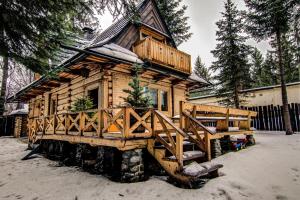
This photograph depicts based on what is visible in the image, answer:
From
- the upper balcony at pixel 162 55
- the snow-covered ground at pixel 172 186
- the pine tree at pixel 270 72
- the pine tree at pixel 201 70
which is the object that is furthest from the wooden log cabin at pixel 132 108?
the pine tree at pixel 201 70

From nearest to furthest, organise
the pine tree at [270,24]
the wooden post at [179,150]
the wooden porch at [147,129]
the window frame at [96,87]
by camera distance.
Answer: the wooden post at [179,150], the wooden porch at [147,129], the window frame at [96,87], the pine tree at [270,24]

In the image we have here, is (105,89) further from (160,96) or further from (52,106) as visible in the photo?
(52,106)

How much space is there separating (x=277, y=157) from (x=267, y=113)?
10.4 m

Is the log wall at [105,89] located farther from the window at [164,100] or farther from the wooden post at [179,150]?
the wooden post at [179,150]

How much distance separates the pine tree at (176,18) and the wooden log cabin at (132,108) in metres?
7.21

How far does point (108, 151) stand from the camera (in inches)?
230

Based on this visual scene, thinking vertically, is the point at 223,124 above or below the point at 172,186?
above

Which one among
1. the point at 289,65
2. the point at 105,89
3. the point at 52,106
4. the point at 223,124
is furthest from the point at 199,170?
the point at 289,65

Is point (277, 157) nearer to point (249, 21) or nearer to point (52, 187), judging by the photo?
point (52, 187)

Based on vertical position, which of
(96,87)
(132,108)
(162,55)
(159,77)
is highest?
(162,55)

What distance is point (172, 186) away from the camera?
428 centimetres

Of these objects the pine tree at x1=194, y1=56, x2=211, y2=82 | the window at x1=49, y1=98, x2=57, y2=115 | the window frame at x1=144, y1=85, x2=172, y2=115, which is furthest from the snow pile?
the pine tree at x1=194, y1=56, x2=211, y2=82

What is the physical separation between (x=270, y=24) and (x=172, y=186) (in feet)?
51.0

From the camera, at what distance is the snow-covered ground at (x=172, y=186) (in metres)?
3.89
